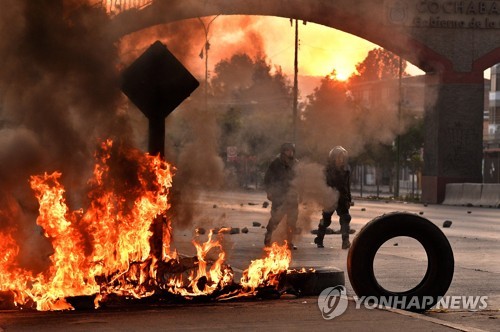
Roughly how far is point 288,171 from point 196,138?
3.13 metres

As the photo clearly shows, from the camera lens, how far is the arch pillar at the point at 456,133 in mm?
44000

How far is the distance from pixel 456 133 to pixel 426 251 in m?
34.6

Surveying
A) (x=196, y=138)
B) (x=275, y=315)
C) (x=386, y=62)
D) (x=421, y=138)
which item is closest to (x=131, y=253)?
(x=275, y=315)

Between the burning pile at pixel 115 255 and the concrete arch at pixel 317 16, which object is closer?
the burning pile at pixel 115 255

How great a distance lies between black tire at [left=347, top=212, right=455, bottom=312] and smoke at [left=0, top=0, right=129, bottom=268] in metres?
3.11

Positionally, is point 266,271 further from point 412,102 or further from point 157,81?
point 412,102

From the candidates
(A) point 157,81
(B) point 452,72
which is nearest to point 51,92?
(A) point 157,81

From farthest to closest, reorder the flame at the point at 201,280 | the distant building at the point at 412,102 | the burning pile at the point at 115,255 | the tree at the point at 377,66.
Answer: the distant building at the point at 412,102 < the tree at the point at 377,66 < the flame at the point at 201,280 < the burning pile at the point at 115,255

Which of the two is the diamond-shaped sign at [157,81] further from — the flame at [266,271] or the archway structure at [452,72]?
the archway structure at [452,72]

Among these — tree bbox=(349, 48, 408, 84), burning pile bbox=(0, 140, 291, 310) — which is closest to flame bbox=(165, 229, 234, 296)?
burning pile bbox=(0, 140, 291, 310)

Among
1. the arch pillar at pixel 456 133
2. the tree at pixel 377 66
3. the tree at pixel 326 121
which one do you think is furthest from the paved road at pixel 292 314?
the arch pillar at pixel 456 133

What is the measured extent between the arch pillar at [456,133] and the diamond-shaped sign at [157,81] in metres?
33.4

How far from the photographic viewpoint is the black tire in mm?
10344

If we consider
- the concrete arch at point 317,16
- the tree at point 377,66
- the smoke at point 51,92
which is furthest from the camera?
the tree at point 377,66
